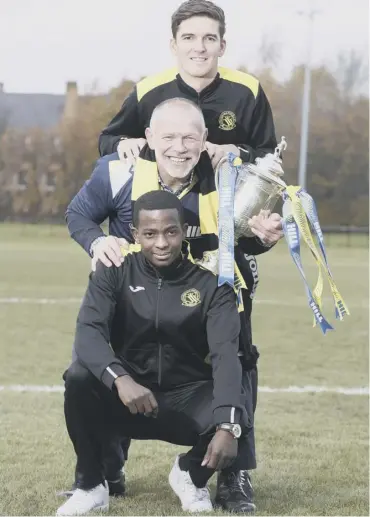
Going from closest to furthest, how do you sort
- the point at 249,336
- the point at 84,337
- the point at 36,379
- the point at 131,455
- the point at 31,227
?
1. the point at 84,337
2. the point at 249,336
3. the point at 131,455
4. the point at 36,379
5. the point at 31,227

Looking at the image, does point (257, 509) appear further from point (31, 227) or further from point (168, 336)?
point (31, 227)

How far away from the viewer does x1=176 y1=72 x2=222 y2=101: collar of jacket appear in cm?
430

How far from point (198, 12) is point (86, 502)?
6.51 ft

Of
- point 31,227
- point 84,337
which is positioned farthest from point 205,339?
point 31,227

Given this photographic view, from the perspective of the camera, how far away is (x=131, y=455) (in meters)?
5.22

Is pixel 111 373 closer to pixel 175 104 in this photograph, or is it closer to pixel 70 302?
pixel 175 104

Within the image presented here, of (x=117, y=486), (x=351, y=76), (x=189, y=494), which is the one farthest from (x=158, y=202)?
(x=351, y=76)

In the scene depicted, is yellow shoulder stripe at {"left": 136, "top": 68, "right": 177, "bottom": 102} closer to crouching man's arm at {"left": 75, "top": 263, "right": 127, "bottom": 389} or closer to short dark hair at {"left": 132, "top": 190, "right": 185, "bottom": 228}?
short dark hair at {"left": 132, "top": 190, "right": 185, "bottom": 228}

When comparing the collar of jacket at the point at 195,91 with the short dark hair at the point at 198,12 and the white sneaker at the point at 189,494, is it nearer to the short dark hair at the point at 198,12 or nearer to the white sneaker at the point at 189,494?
the short dark hair at the point at 198,12

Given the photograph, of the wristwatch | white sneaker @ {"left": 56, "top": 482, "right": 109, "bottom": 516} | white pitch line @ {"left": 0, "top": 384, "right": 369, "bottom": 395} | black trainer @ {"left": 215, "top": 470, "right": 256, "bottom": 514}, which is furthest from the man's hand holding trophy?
white pitch line @ {"left": 0, "top": 384, "right": 369, "bottom": 395}

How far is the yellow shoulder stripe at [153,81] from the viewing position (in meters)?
4.38

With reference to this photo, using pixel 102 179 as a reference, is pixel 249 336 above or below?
below

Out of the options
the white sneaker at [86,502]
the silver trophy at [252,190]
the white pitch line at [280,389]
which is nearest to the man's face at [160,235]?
the silver trophy at [252,190]

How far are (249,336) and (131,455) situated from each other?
3.88 feet
